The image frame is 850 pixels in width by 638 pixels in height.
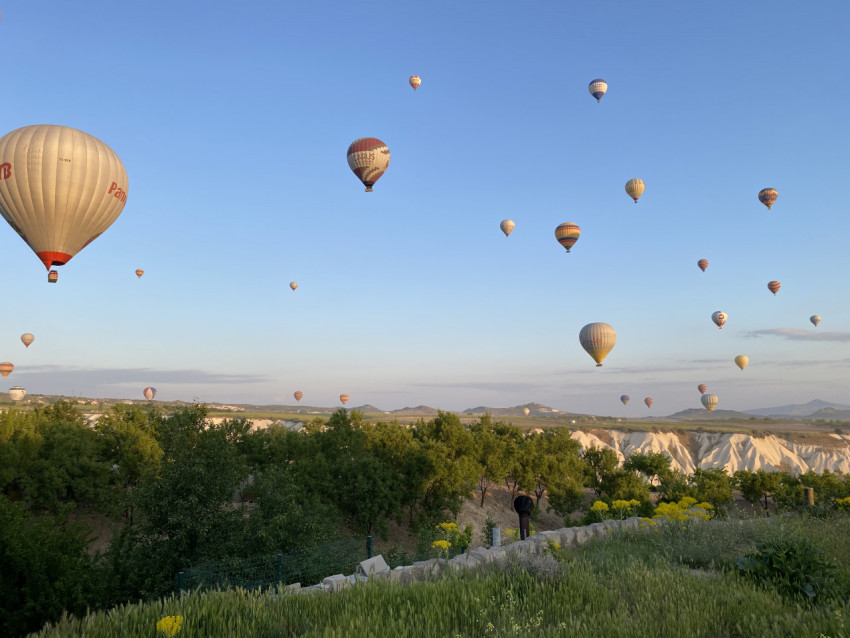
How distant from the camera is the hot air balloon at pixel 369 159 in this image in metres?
46.2

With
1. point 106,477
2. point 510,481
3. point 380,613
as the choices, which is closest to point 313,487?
point 106,477

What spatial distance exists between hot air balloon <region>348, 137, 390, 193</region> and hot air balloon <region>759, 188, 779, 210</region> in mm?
49921

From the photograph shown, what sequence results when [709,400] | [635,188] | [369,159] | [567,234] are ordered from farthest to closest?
[709,400]
[635,188]
[567,234]
[369,159]

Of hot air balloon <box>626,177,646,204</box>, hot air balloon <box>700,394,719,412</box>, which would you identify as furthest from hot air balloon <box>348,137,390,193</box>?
hot air balloon <box>700,394,719,412</box>

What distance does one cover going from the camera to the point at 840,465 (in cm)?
9562

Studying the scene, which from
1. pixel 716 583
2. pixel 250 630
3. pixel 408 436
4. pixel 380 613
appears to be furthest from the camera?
pixel 408 436

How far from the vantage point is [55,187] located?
27453 millimetres

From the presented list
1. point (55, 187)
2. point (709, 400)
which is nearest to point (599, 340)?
point (55, 187)

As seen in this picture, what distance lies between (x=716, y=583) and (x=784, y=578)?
1.35 metres

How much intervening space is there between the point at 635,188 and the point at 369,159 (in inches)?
1354

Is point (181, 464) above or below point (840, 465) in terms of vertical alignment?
above

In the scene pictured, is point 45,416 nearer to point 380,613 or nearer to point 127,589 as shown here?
point 127,589

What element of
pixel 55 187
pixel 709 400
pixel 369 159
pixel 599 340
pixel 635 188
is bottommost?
pixel 709 400

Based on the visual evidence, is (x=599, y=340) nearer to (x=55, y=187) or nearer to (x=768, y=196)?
(x=768, y=196)
